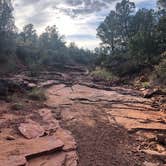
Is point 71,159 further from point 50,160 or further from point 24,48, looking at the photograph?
point 24,48

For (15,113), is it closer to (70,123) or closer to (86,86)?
(70,123)

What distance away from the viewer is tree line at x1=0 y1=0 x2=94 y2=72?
28.9m

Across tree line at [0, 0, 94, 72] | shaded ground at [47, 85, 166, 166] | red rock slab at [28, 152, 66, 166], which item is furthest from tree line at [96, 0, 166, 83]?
red rock slab at [28, 152, 66, 166]

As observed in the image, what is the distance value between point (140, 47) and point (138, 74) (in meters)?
2.61

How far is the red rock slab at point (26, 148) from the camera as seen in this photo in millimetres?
5566

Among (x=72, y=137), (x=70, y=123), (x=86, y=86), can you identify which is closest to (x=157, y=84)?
(x=86, y=86)

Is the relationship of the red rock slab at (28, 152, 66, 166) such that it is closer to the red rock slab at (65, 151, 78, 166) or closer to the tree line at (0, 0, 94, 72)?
the red rock slab at (65, 151, 78, 166)

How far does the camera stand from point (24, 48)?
3819 centimetres

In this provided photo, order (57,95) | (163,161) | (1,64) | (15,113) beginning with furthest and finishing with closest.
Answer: (1,64)
(57,95)
(15,113)
(163,161)

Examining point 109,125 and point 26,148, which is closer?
point 26,148

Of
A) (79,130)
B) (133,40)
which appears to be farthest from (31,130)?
(133,40)

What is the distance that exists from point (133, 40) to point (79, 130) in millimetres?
19149

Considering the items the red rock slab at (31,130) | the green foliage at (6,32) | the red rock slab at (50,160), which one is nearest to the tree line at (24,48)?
the green foliage at (6,32)

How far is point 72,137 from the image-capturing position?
24.9ft
